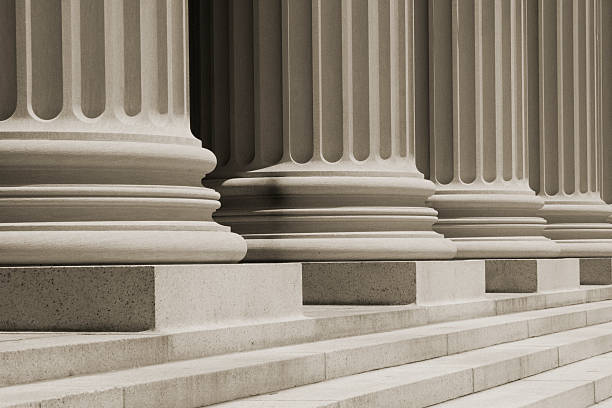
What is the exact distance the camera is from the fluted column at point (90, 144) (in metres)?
34.4

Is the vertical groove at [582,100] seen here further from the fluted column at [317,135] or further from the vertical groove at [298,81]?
the vertical groove at [298,81]

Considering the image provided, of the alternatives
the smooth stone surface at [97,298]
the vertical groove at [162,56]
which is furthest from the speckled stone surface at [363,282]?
the smooth stone surface at [97,298]

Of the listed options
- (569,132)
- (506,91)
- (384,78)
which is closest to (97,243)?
(384,78)

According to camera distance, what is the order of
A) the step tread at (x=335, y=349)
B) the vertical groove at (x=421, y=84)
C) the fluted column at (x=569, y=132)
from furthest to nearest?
the fluted column at (x=569, y=132) < the vertical groove at (x=421, y=84) < the step tread at (x=335, y=349)

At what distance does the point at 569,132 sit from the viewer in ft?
261

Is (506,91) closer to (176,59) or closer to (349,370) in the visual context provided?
(176,59)

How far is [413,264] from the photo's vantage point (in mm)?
49000

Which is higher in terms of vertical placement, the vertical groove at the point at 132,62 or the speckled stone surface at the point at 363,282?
the vertical groove at the point at 132,62

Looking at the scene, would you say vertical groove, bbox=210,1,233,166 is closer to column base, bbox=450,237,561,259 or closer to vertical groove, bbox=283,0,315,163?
vertical groove, bbox=283,0,315,163

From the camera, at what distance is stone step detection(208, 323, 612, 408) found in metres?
31.2

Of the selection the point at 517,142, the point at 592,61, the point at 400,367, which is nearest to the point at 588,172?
the point at 592,61

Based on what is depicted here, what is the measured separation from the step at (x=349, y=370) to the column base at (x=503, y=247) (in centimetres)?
1046

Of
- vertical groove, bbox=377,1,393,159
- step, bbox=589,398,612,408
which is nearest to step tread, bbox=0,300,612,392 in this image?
step, bbox=589,398,612,408

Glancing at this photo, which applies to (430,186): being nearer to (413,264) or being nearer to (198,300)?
(413,264)
